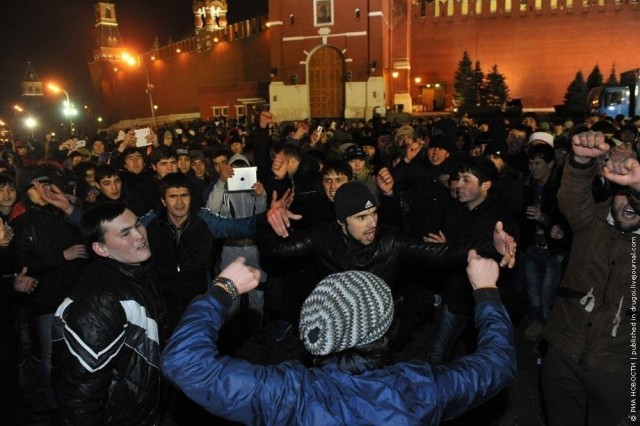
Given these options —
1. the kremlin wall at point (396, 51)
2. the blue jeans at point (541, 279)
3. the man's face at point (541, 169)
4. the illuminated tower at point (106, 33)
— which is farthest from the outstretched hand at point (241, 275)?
the illuminated tower at point (106, 33)

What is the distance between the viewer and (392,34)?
126ft

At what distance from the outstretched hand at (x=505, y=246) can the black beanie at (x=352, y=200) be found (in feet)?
2.89

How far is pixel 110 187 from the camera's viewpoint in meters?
5.54

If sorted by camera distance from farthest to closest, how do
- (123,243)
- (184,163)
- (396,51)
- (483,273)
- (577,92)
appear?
1. (396,51)
2. (577,92)
3. (184,163)
4. (123,243)
5. (483,273)

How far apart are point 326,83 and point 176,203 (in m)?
30.5

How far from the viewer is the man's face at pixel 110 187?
5.52m

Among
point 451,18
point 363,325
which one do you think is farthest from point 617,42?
point 363,325

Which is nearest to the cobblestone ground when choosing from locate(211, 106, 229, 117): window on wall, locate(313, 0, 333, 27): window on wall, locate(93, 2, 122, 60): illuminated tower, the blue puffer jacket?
the blue puffer jacket

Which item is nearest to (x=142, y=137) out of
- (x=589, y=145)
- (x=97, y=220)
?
(x=97, y=220)

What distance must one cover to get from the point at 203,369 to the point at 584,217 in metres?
2.45

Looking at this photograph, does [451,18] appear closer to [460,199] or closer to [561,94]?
[561,94]

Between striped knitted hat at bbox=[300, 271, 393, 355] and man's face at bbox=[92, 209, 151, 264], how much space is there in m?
1.46

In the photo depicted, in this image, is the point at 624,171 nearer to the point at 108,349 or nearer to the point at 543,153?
the point at 108,349

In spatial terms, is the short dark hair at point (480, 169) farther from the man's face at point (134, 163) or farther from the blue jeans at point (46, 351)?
the man's face at point (134, 163)
